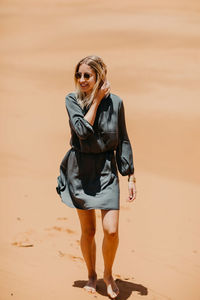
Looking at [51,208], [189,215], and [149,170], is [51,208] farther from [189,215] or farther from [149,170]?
[149,170]

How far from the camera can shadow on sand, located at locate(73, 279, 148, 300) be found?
508cm

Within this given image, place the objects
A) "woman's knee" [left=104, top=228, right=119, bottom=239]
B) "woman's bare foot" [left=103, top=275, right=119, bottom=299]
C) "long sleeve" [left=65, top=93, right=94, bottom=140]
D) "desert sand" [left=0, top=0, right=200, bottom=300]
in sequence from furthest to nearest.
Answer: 1. "desert sand" [left=0, top=0, right=200, bottom=300]
2. "woman's bare foot" [left=103, top=275, right=119, bottom=299]
3. "woman's knee" [left=104, top=228, right=119, bottom=239]
4. "long sleeve" [left=65, top=93, right=94, bottom=140]

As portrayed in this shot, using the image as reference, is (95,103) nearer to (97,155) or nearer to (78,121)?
(78,121)

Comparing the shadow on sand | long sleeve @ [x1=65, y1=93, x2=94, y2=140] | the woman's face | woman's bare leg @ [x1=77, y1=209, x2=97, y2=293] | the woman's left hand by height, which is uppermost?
the woman's face

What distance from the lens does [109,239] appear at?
15.5 feet

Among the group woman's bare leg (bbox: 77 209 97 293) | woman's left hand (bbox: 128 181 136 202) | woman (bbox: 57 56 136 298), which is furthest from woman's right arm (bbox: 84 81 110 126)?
woman's bare leg (bbox: 77 209 97 293)

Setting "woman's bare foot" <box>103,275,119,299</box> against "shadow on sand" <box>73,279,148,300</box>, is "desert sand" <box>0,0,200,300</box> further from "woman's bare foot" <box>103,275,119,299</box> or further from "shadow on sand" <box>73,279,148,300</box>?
"woman's bare foot" <box>103,275,119,299</box>

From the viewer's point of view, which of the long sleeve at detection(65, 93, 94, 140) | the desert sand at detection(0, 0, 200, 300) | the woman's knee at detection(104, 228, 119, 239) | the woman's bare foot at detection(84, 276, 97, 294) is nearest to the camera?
the long sleeve at detection(65, 93, 94, 140)

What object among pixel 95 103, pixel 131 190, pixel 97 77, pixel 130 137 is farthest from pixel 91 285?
pixel 130 137

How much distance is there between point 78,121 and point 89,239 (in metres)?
1.10

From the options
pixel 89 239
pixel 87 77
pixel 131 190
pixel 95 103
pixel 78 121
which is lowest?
pixel 89 239

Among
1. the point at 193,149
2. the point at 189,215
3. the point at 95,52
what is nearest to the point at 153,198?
the point at 189,215

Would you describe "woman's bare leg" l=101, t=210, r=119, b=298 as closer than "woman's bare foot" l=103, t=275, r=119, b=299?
Yes

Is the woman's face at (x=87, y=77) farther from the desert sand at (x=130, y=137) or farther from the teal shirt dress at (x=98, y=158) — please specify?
the desert sand at (x=130, y=137)
